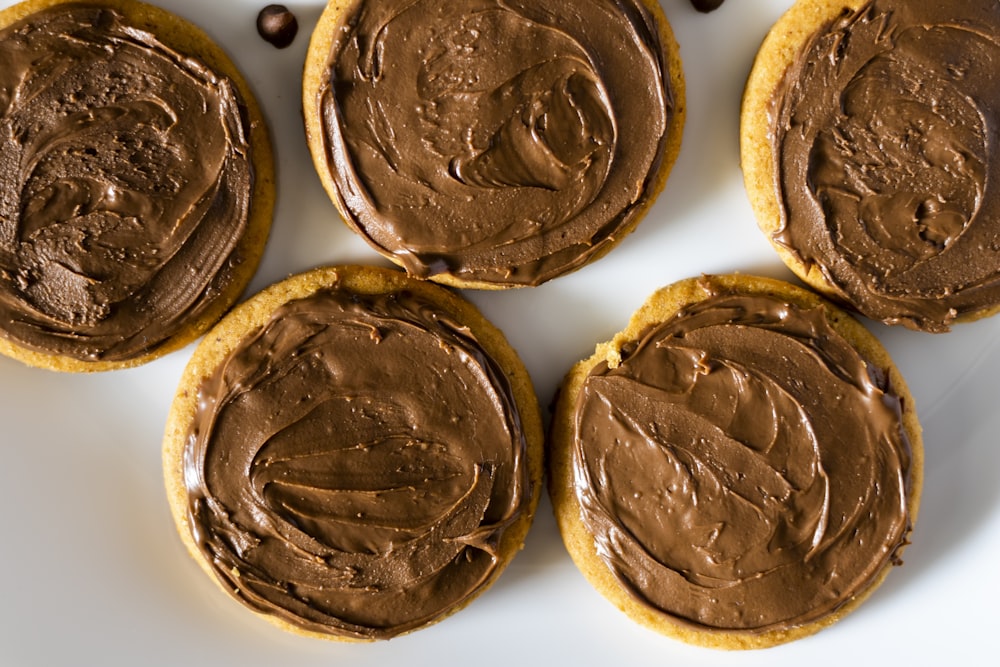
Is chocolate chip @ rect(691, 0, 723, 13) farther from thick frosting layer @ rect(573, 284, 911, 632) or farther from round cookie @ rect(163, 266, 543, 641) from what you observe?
round cookie @ rect(163, 266, 543, 641)

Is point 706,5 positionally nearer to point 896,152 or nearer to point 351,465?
point 896,152

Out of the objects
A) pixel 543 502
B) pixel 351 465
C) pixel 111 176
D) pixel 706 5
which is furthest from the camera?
pixel 543 502

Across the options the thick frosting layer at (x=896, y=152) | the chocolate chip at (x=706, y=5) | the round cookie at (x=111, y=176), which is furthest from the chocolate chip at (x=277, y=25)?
the thick frosting layer at (x=896, y=152)

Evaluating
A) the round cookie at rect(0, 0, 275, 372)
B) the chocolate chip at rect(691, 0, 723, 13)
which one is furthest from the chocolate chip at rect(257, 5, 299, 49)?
the chocolate chip at rect(691, 0, 723, 13)

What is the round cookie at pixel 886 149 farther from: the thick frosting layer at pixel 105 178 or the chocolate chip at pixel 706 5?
the thick frosting layer at pixel 105 178

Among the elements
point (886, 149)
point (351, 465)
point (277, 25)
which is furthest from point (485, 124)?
point (886, 149)
